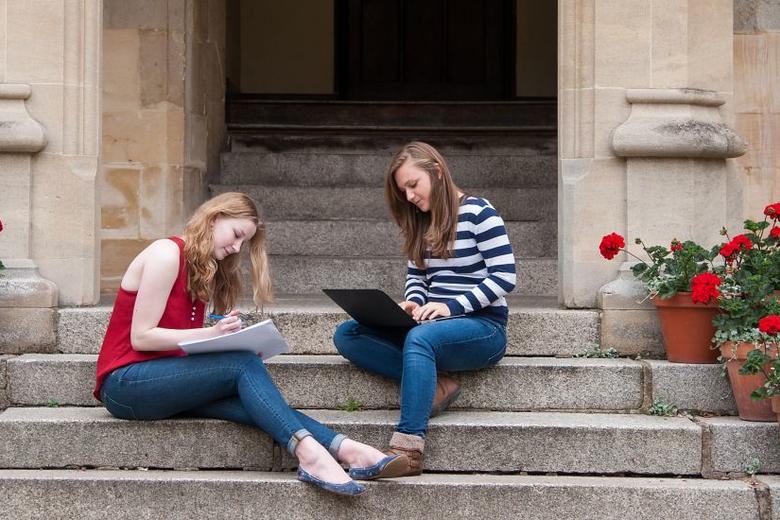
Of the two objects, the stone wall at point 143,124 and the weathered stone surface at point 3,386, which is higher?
the stone wall at point 143,124

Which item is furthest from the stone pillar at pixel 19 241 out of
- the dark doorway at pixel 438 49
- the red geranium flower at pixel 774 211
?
the dark doorway at pixel 438 49

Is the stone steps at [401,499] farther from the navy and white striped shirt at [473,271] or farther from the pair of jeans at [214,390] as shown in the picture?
the navy and white striped shirt at [473,271]

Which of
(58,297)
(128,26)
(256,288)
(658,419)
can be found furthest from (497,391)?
(128,26)

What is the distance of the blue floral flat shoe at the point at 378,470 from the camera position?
413 cm

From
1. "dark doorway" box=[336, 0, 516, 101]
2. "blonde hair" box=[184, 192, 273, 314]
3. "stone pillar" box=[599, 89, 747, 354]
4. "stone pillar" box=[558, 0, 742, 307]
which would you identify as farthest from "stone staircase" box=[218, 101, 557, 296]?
"blonde hair" box=[184, 192, 273, 314]

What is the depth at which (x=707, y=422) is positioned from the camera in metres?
4.57

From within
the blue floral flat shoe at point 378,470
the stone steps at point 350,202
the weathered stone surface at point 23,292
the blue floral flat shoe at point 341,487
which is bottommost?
the blue floral flat shoe at point 341,487

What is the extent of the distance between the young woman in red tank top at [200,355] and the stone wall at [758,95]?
3.32 m

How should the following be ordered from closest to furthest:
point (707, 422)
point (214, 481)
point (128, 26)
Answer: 1. point (214, 481)
2. point (707, 422)
3. point (128, 26)

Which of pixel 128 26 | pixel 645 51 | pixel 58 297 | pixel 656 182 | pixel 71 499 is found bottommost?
pixel 71 499

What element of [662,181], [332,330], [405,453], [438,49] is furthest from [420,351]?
[438,49]

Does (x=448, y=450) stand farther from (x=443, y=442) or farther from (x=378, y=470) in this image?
(x=378, y=470)

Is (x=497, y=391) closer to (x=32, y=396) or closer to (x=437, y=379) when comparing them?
(x=437, y=379)

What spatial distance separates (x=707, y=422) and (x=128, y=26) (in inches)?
160
